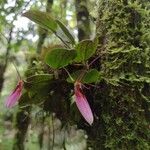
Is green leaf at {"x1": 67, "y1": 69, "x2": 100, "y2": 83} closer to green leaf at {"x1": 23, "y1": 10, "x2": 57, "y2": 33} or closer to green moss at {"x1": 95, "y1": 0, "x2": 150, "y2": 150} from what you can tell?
green moss at {"x1": 95, "y1": 0, "x2": 150, "y2": 150}

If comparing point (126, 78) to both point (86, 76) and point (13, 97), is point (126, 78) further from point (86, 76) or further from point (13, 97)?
point (13, 97)

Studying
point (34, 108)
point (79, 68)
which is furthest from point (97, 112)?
point (34, 108)

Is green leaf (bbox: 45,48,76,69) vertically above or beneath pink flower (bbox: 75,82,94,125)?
above

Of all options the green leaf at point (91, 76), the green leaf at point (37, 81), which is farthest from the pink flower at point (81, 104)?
the green leaf at point (37, 81)

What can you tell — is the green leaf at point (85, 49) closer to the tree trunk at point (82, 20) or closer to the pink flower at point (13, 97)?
the pink flower at point (13, 97)

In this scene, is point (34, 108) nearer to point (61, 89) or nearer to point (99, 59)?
point (61, 89)

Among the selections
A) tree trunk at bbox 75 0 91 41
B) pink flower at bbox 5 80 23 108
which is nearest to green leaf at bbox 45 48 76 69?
pink flower at bbox 5 80 23 108
